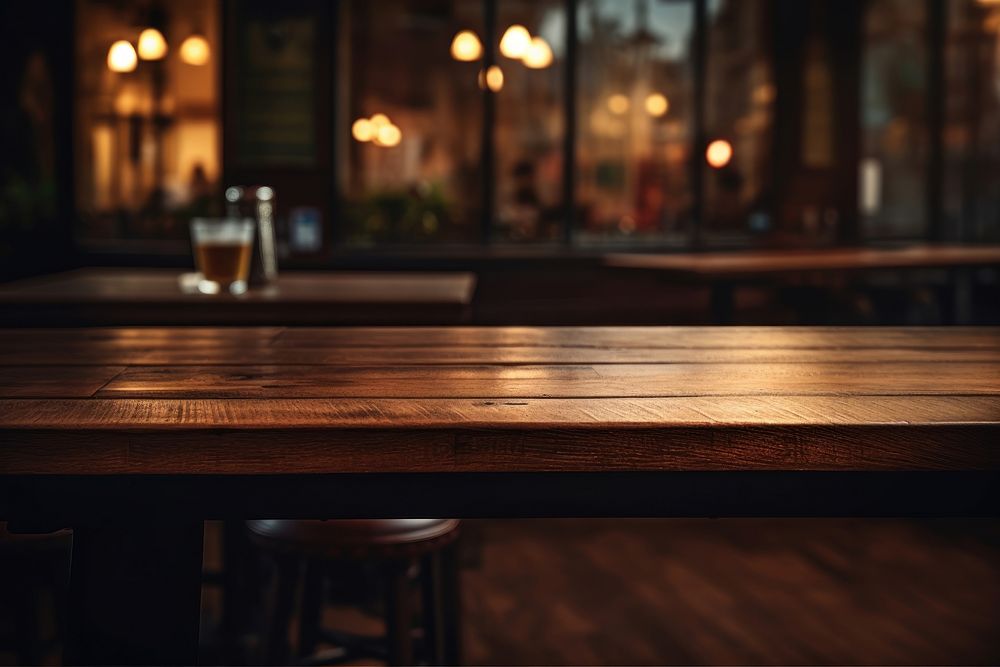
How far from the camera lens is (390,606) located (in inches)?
81.2

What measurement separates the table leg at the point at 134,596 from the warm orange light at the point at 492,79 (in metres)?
5.70

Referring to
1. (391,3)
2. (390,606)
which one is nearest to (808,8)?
(391,3)

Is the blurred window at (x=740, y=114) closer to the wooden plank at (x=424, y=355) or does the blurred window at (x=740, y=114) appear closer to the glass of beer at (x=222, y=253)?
the glass of beer at (x=222, y=253)

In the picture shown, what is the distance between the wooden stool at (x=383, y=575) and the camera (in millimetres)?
1908

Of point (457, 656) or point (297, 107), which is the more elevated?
point (297, 107)

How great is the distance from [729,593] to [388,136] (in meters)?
4.57

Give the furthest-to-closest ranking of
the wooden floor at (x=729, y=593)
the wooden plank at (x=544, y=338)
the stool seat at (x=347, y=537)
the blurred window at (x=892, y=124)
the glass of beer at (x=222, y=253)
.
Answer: the blurred window at (x=892, y=124) < the wooden floor at (x=729, y=593) < the glass of beer at (x=222, y=253) < the stool seat at (x=347, y=537) < the wooden plank at (x=544, y=338)

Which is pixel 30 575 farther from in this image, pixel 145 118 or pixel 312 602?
pixel 145 118

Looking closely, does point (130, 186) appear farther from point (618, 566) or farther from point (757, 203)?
point (618, 566)

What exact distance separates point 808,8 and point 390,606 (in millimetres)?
5976

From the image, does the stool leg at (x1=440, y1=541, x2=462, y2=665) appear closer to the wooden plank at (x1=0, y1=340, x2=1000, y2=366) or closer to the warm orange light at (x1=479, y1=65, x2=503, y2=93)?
the wooden plank at (x1=0, y1=340, x2=1000, y2=366)

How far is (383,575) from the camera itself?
2.17 m

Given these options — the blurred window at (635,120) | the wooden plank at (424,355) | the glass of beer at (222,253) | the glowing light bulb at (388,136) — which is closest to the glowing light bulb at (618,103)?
the blurred window at (635,120)

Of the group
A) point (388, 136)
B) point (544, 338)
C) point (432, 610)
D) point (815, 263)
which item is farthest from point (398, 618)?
point (388, 136)
